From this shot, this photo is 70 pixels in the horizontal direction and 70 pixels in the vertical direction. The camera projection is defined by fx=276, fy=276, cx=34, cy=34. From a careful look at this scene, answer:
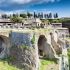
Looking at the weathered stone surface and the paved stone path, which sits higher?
the weathered stone surface

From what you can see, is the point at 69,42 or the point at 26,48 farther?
the point at 69,42

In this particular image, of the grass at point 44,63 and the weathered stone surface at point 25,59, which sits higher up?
the weathered stone surface at point 25,59

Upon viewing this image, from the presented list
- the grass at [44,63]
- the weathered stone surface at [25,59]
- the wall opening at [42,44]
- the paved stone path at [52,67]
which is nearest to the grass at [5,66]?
the weathered stone surface at [25,59]

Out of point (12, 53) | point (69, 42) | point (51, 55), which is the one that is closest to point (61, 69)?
point (51, 55)

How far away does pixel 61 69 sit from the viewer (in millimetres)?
40219

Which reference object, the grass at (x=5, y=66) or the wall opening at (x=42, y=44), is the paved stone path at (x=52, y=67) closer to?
the wall opening at (x=42, y=44)

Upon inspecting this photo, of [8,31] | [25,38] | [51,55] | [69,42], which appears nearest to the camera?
[25,38]

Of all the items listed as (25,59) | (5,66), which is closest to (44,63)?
(25,59)

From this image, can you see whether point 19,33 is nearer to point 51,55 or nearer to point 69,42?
point 51,55

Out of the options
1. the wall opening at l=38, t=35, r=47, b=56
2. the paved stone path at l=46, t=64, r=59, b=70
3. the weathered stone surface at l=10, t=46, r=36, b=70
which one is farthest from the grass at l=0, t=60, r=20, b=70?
the wall opening at l=38, t=35, r=47, b=56

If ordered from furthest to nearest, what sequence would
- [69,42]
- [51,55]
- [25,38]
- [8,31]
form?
[69,42], [51,55], [8,31], [25,38]

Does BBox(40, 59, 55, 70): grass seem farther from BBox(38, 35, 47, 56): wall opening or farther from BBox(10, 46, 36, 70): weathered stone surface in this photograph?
BBox(38, 35, 47, 56): wall opening

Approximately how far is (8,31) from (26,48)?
13.4 ft

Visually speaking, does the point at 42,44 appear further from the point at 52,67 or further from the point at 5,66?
the point at 5,66
